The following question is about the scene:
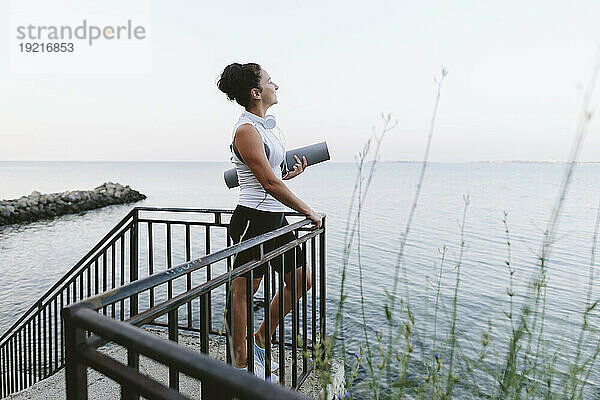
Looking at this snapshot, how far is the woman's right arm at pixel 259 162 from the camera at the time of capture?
2.34m

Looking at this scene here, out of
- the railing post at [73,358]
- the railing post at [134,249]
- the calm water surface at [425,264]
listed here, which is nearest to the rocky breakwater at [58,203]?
the calm water surface at [425,264]

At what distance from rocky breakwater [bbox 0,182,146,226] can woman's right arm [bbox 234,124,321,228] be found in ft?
65.8

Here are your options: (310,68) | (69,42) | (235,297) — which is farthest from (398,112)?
(310,68)

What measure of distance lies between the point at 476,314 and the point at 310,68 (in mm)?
12741

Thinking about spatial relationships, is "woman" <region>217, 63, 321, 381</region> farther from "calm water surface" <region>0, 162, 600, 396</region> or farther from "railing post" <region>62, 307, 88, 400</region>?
"railing post" <region>62, 307, 88, 400</region>

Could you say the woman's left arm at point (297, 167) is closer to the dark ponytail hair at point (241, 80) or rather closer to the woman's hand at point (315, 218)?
the woman's hand at point (315, 218)

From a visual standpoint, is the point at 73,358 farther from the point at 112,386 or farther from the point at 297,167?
the point at 112,386

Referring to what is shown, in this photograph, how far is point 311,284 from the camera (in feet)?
9.25

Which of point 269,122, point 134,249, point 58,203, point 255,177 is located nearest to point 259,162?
point 255,177

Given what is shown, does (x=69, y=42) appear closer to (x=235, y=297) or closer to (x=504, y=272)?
(x=235, y=297)

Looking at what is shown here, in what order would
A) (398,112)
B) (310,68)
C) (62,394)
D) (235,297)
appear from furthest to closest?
(310,68) → (62,394) → (235,297) → (398,112)

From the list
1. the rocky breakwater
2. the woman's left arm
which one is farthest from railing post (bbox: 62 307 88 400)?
the rocky breakwater

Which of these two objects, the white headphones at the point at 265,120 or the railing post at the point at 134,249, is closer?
the white headphones at the point at 265,120

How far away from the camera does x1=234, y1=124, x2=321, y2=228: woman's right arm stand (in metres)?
2.34
